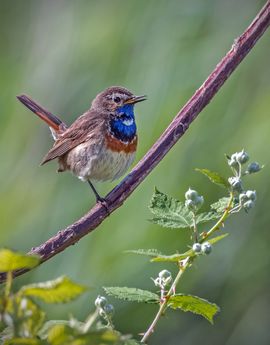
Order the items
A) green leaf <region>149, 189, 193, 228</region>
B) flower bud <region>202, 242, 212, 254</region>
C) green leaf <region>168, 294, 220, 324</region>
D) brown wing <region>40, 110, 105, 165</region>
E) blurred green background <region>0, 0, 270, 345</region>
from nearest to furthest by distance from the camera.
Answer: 1. flower bud <region>202, 242, 212, 254</region>
2. green leaf <region>168, 294, 220, 324</region>
3. green leaf <region>149, 189, 193, 228</region>
4. brown wing <region>40, 110, 105, 165</region>
5. blurred green background <region>0, 0, 270, 345</region>

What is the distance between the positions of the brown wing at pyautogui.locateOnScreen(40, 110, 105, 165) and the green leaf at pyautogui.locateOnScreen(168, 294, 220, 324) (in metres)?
2.27

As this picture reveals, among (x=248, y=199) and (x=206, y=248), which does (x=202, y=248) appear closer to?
(x=206, y=248)

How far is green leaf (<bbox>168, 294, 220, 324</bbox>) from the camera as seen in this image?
42.3 inches

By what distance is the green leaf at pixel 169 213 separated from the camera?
1.17 meters

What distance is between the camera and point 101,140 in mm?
3312

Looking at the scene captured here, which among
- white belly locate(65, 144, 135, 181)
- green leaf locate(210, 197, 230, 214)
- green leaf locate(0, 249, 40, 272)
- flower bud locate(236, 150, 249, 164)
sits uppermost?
white belly locate(65, 144, 135, 181)

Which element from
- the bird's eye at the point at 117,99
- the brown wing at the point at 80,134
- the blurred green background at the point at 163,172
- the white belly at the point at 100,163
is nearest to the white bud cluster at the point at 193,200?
the white belly at the point at 100,163

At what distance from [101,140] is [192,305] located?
2244 millimetres

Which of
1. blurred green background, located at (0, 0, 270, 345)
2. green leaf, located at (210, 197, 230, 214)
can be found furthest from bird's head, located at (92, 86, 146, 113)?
green leaf, located at (210, 197, 230, 214)

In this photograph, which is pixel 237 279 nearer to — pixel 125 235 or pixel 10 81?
pixel 125 235

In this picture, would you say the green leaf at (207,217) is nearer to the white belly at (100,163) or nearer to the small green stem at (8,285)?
the small green stem at (8,285)

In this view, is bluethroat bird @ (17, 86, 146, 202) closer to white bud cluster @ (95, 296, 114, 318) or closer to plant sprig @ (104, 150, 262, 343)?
plant sprig @ (104, 150, 262, 343)

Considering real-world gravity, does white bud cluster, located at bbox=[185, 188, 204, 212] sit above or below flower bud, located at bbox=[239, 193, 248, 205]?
above

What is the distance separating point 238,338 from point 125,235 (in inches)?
33.1
